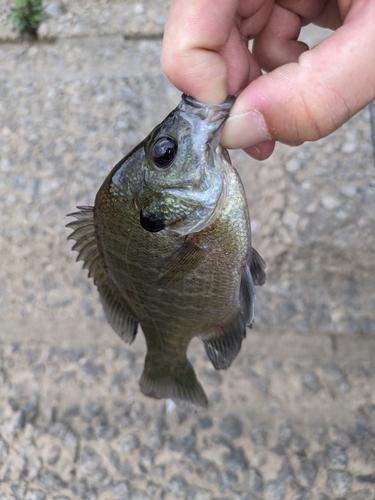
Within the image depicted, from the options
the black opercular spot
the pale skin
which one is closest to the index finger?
the pale skin

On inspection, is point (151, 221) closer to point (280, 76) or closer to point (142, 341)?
point (280, 76)

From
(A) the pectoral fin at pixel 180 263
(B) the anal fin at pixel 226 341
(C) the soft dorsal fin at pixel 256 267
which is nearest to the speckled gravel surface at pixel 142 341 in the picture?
(B) the anal fin at pixel 226 341

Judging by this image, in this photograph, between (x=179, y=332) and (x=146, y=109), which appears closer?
(x=179, y=332)

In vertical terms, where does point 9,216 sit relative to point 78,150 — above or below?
below

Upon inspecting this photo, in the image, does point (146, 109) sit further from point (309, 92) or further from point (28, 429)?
point (28, 429)

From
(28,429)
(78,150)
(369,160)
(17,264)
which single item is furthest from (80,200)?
(369,160)

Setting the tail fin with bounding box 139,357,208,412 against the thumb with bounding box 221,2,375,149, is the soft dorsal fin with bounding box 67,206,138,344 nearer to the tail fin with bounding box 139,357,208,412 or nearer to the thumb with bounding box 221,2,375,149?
the tail fin with bounding box 139,357,208,412

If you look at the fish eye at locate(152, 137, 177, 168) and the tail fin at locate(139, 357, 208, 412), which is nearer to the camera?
the fish eye at locate(152, 137, 177, 168)
